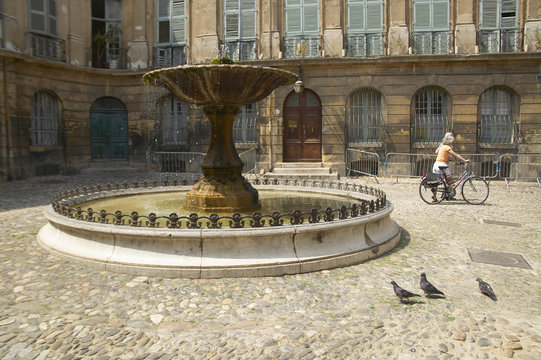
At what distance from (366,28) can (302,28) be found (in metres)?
2.74

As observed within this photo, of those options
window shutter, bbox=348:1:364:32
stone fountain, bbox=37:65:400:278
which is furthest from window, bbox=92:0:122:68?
stone fountain, bbox=37:65:400:278

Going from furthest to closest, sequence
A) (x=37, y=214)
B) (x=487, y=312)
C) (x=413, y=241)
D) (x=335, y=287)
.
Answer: (x=37, y=214), (x=413, y=241), (x=335, y=287), (x=487, y=312)

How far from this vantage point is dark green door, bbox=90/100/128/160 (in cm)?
2114

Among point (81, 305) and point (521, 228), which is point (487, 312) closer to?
point (81, 305)

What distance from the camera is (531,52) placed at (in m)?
17.6

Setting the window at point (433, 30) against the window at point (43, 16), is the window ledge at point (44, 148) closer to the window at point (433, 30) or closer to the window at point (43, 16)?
the window at point (43, 16)

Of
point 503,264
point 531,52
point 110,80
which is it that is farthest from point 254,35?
point 503,264

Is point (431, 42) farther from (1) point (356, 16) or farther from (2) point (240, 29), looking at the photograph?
(2) point (240, 29)

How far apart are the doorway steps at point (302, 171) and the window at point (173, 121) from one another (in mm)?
4878

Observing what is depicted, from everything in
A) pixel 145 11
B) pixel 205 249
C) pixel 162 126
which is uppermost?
pixel 145 11

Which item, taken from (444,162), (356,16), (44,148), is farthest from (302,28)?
(44,148)

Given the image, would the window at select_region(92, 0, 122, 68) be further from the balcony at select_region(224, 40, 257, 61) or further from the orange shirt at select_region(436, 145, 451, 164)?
the orange shirt at select_region(436, 145, 451, 164)

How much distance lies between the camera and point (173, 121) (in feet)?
68.8

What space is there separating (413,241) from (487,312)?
114 inches
